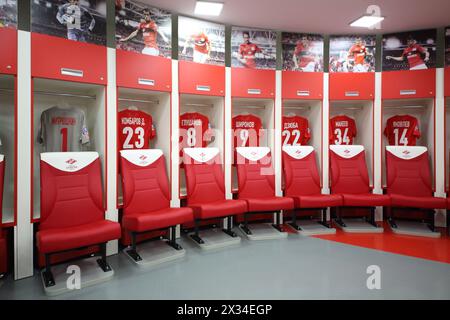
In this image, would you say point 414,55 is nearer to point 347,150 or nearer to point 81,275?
point 347,150

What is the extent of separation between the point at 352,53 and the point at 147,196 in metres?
3.84

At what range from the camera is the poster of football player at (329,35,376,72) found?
184 inches

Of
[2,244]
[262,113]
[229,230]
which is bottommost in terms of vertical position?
[229,230]

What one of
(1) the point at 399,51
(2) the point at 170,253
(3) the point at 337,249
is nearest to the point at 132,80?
(2) the point at 170,253

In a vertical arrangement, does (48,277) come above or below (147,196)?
below

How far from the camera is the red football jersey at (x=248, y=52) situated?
434 centimetres

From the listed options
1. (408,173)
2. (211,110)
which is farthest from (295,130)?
(408,173)

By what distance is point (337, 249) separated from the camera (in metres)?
3.47

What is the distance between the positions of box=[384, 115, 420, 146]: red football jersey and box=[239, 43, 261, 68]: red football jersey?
253cm

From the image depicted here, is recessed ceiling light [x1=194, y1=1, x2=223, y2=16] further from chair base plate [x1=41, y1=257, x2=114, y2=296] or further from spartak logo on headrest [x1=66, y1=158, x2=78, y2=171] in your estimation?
chair base plate [x1=41, y1=257, x2=114, y2=296]

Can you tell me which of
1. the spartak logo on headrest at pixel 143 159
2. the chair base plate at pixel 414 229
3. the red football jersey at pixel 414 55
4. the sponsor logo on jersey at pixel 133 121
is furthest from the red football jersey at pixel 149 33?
the chair base plate at pixel 414 229

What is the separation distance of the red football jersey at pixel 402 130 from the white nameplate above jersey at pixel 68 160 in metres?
4.51

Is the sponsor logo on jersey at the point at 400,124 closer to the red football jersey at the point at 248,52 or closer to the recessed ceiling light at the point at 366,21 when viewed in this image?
the recessed ceiling light at the point at 366,21

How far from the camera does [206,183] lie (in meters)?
3.94
